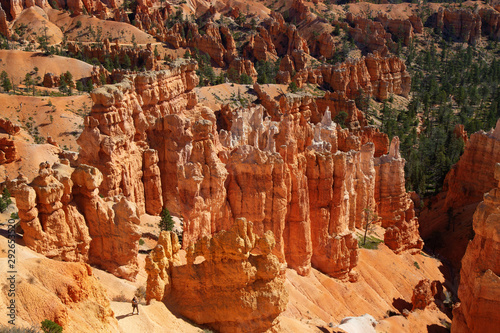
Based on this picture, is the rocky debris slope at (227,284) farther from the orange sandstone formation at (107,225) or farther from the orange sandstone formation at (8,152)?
the orange sandstone formation at (8,152)

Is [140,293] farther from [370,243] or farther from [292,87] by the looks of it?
[292,87]

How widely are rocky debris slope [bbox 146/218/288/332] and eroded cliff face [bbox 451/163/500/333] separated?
34.5 feet

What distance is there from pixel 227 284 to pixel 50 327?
7521 millimetres

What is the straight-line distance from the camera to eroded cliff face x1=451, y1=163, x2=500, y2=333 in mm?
23703

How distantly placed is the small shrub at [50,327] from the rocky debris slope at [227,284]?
605 centimetres

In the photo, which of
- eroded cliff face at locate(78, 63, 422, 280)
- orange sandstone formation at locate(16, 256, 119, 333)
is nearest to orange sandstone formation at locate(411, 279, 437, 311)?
eroded cliff face at locate(78, 63, 422, 280)

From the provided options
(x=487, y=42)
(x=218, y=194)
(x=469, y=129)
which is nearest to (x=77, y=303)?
(x=218, y=194)

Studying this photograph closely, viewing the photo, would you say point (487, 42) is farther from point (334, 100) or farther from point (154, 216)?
point (154, 216)

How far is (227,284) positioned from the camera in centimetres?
1880

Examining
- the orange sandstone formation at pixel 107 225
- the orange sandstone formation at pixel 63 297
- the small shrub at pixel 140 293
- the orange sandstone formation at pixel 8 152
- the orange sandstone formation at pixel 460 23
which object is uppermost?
the orange sandstone formation at pixel 63 297

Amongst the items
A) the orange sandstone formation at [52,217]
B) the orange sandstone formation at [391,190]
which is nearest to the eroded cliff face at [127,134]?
the orange sandstone formation at [52,217]

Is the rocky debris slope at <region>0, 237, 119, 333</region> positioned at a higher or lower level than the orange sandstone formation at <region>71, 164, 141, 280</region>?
higher

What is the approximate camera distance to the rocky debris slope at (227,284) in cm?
1861

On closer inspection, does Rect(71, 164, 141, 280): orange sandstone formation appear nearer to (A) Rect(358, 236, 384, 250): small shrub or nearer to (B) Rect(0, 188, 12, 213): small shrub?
(B) Rect(0, 188, 12, 213): small shrub
